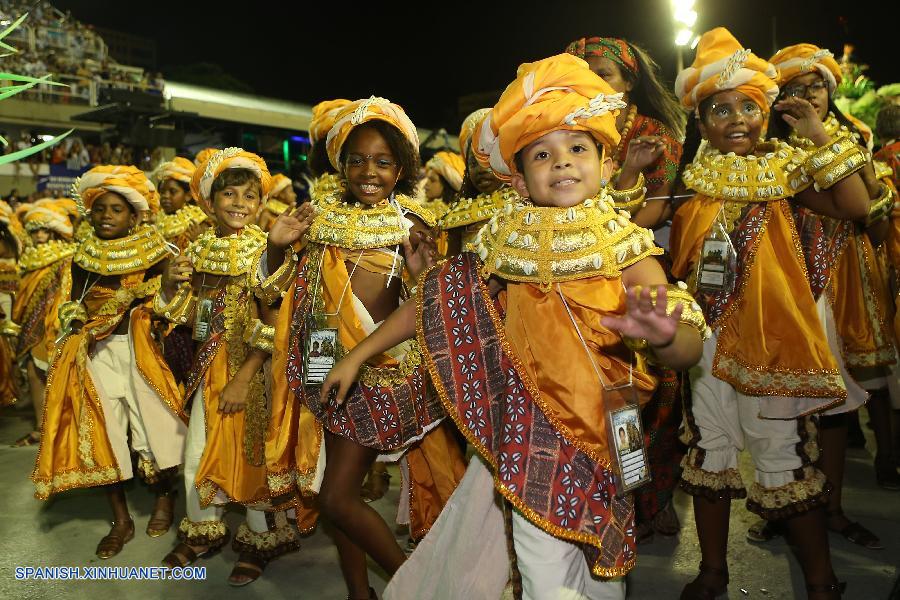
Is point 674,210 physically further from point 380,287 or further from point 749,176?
point 380,287

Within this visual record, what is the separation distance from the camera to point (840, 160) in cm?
297

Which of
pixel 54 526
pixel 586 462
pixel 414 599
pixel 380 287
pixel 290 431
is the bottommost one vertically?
pixel 54 526

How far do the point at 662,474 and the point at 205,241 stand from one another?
292cm

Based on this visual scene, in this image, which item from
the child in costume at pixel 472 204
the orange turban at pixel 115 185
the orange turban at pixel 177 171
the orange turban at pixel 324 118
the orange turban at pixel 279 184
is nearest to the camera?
the orange turban at pixel 324 118

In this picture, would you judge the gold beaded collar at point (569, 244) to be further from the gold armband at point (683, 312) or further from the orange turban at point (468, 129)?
the orange turban at point (468, 129)

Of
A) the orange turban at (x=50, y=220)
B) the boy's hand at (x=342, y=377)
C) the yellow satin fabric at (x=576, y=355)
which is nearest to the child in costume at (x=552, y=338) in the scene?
the yellow satin fabric at (x=576, y=355)

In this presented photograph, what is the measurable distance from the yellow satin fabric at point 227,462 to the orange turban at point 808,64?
3.36 meters

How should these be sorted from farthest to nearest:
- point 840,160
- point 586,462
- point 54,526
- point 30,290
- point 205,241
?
point 30,290
point 54,526
point 205,241
point 840,160
point 586,462

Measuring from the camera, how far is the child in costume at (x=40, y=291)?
263 inches

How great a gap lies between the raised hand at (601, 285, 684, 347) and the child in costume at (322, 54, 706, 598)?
0.11 m

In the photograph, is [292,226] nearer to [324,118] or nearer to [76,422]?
[324,118]

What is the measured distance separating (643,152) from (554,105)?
1137 millimetres

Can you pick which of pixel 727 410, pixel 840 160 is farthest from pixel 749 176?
pixel 727 410

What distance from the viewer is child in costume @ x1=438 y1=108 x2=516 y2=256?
4363mm
